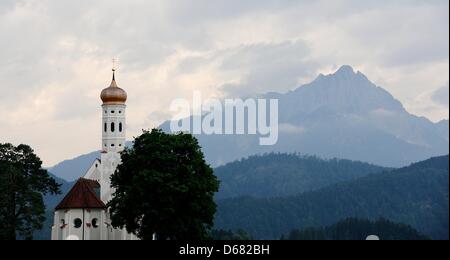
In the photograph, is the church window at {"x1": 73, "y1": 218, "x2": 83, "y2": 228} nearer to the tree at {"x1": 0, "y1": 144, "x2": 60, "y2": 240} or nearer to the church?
the church

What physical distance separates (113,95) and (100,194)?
A: 39.2 feet

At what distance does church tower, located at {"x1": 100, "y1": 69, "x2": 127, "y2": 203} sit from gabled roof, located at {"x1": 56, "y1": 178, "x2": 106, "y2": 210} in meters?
3.84

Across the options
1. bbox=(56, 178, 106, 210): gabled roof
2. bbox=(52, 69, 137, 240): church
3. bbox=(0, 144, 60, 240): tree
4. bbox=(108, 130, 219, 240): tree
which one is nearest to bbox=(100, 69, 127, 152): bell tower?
bbox=(52, 69, 137, 240): church

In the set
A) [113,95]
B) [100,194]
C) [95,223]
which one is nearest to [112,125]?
[113,95]

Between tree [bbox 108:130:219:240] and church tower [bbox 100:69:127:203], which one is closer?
tree [bbox 108:130:219:240]

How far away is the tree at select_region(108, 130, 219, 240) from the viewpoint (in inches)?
2547

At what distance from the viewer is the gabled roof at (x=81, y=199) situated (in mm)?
96500

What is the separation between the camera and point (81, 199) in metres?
96.9

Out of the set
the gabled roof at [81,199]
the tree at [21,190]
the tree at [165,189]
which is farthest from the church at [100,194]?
the tree at [165,189]
